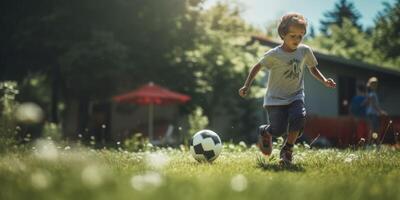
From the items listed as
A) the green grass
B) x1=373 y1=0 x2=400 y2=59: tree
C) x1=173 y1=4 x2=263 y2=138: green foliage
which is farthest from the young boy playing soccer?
x1=373 y1=0 x2=400 y2=59: tree

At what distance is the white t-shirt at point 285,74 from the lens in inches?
291

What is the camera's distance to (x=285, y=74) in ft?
24.3

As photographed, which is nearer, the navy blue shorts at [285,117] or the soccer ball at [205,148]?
the navy blue shorts at [285,117]

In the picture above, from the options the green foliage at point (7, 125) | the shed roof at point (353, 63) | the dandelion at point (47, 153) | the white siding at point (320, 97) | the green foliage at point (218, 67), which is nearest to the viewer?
the dandelion at point (47, 153)

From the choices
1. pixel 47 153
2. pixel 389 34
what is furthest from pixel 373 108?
pixel 389 34

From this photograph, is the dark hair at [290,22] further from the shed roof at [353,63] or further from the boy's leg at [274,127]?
the shed roof at [353,63]

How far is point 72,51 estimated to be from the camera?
21297 mm

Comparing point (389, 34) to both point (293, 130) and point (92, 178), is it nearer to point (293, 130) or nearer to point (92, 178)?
point (293, 130)

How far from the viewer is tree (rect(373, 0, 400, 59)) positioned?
44.7 m

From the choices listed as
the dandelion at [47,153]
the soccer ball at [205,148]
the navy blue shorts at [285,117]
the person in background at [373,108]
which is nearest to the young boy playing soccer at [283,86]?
the navy blue shorts at [285,117]

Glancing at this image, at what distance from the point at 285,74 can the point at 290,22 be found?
0.69 meters

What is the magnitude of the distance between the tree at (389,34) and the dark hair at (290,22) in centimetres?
3904

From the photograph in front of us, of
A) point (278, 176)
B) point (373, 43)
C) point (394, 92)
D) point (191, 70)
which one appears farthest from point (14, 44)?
point (373, 43)

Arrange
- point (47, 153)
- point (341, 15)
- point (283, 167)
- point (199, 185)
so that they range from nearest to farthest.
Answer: point (199, 185) → point (47, 153) → point (283, 167) → point (341, 15)
